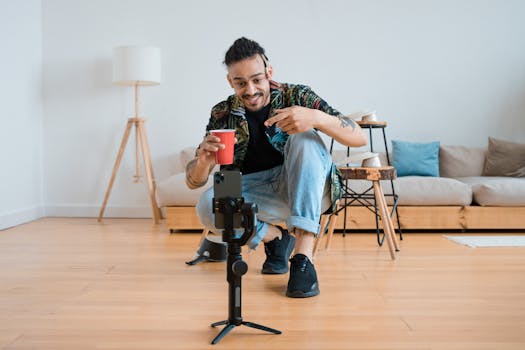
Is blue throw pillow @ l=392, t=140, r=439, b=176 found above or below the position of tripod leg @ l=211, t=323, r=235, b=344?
above

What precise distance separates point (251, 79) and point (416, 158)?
8.03 feet

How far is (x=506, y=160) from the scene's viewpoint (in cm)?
400

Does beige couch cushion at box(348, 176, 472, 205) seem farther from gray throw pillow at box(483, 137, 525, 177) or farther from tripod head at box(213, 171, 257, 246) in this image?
tripod head at box(213, 171, 257, 246)

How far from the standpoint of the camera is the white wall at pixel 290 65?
173 inches

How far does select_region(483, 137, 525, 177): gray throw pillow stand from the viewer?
3.99 m

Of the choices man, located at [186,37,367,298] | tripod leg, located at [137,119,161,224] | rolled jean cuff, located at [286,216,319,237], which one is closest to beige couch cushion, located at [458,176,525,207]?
man, located at [186,37,367,298]

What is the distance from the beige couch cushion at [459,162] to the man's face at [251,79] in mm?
2594

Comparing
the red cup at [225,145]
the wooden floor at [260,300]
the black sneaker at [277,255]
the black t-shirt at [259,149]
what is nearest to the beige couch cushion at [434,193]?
the wooden floor at [260,300]

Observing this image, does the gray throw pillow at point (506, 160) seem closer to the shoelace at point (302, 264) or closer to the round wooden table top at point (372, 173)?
the round wooden table top at point (372, 173)

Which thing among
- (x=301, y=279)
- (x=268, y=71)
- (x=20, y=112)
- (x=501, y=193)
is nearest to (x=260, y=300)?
(x=301, y=279)

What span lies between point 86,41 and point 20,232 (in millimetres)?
1750

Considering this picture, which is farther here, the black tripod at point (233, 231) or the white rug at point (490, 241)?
the white rug at point (490, 241)

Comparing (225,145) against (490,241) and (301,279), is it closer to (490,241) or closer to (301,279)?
(301,279)

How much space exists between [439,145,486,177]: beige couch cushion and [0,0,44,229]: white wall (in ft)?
10.6
